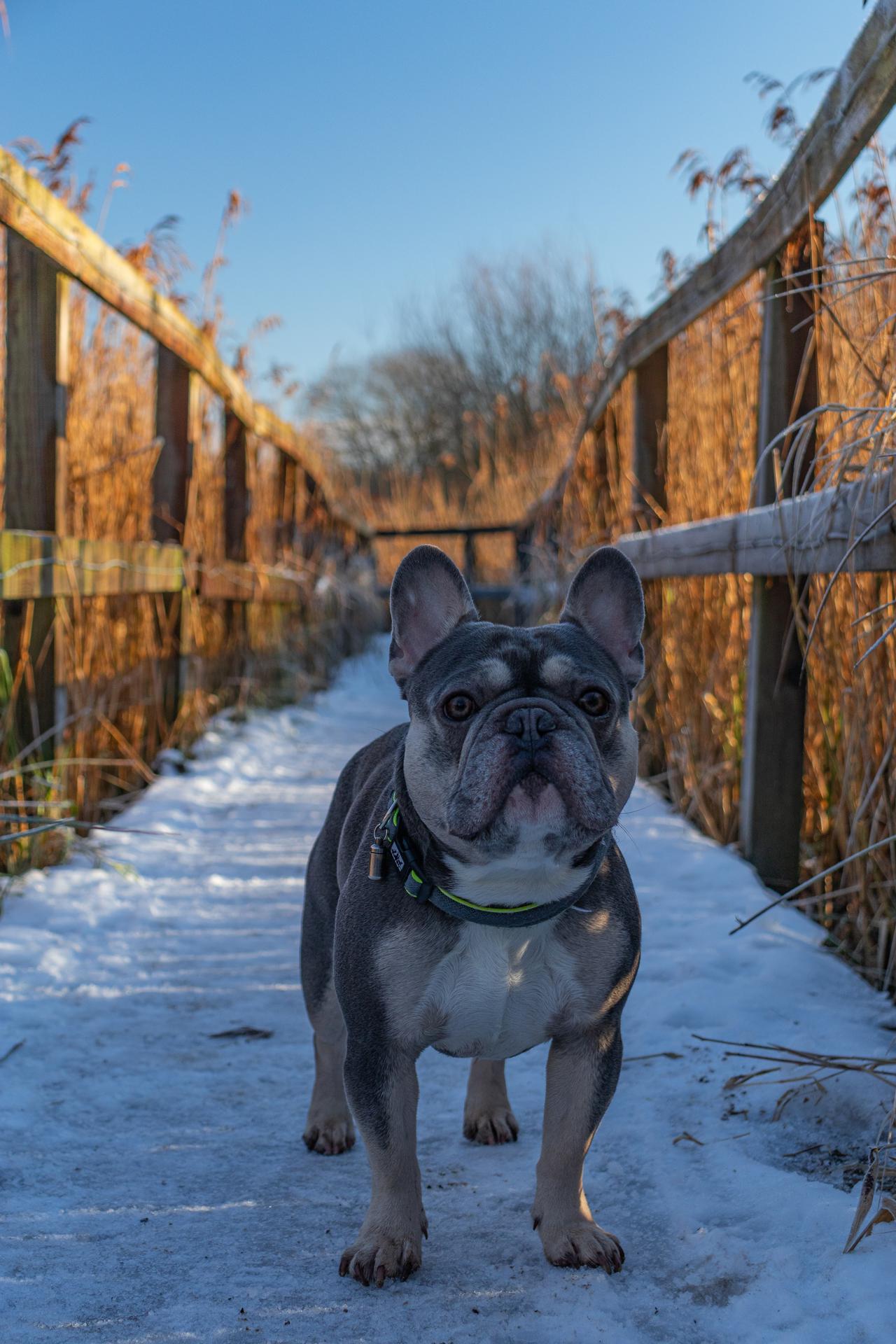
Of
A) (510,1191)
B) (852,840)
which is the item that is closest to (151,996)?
(510,1191)

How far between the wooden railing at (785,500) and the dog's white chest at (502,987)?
1031mm

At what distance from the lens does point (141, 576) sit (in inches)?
204

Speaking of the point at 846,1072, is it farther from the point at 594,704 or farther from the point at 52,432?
the point at 52,432

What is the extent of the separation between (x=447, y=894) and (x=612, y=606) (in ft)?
2.25

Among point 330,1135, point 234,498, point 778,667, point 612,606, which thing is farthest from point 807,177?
point 234,498

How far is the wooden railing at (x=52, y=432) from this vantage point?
3973mm

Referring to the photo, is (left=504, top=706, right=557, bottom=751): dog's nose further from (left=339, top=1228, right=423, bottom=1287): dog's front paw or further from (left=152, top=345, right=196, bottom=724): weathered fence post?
(left=152, top=345, right=196, bottom=724): weathered fence post

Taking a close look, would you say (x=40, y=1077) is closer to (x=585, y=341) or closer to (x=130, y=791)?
(x=130, y=791)

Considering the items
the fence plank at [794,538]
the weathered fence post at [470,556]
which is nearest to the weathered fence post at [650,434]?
the fence plank at [794,538]

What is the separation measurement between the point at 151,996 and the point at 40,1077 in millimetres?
573

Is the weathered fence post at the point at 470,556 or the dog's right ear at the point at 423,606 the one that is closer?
the dog's right ear at the point at 423,606

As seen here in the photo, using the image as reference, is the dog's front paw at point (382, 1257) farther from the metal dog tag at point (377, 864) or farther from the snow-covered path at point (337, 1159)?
the metal dog tag at point (377, 864)

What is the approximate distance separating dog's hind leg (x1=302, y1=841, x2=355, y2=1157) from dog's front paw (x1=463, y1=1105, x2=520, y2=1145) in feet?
0.83

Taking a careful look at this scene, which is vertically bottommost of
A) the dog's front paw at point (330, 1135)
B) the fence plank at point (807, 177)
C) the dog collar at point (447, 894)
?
the dog's front paw at point (330, 1135)
